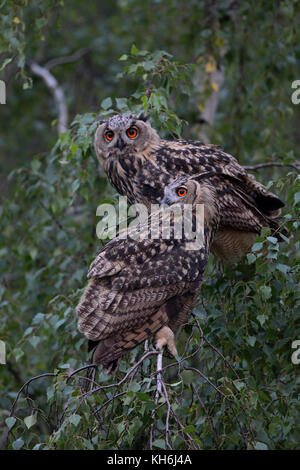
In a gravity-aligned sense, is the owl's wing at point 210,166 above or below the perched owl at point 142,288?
above

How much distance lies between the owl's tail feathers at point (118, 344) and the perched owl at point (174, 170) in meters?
0.75

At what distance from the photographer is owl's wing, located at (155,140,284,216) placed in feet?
11.5

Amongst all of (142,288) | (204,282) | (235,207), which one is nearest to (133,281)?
(142,288)

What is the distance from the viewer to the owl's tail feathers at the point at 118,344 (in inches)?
109

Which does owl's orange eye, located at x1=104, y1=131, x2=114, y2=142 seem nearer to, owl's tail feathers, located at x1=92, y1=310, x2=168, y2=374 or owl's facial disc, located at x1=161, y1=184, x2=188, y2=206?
owl's facial disc, located at x1=161, y1=184, x2=188, y2=206

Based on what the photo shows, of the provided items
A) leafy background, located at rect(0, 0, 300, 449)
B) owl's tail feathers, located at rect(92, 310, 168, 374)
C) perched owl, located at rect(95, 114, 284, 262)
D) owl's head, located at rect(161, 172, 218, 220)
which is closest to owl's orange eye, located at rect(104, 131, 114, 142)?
perched owl, located at rect(95, 114, 284, 262)

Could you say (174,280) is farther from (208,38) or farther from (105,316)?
(208,38)

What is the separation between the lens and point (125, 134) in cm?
362

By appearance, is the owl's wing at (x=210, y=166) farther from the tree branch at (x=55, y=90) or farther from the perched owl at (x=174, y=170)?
the tree branch at (x=55, y=90)

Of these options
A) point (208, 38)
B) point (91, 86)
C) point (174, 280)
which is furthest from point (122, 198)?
point (91, 86)

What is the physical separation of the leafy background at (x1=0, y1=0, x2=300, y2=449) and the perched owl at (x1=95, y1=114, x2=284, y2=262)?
4.3 inches

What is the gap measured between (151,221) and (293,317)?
75 cm

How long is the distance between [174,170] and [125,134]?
32 centimetres

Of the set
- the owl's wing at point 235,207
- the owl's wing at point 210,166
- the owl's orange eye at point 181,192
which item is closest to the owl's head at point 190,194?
the owl's orange eye at point 181,192
